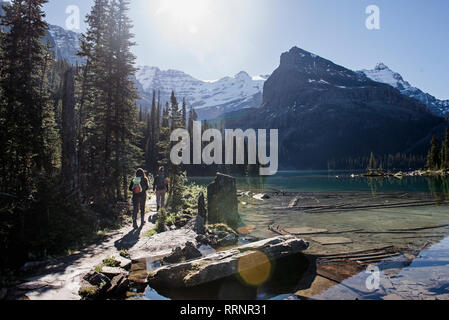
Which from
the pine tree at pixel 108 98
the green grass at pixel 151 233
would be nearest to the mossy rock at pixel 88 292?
the green grass at pixel 151 233

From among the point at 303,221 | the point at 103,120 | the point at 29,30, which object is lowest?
the point at 303,221

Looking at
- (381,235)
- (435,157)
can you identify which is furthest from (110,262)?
(435,157)

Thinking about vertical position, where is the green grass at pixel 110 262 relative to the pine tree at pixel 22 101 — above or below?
below

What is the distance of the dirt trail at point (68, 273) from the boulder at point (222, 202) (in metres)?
5.50

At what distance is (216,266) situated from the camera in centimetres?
685

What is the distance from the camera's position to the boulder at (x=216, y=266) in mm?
6527

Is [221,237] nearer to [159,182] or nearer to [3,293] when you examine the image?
[159,182]

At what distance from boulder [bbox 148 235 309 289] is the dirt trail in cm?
185

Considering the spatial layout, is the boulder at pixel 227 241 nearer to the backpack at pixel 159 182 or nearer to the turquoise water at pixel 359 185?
the backpack at pixel 159 182

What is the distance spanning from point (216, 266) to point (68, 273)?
3.83m
